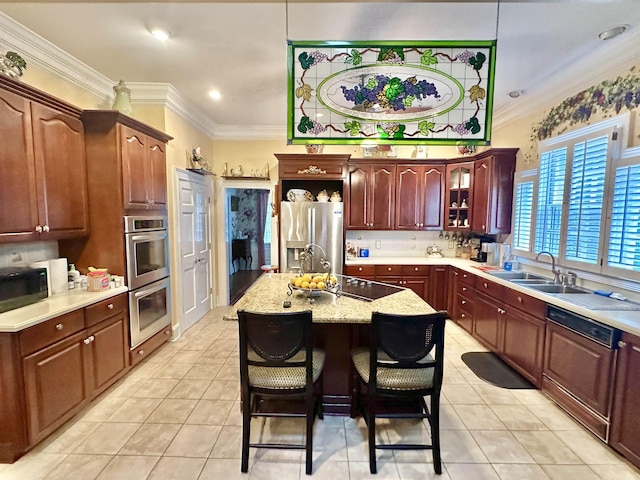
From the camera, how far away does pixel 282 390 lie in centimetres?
183

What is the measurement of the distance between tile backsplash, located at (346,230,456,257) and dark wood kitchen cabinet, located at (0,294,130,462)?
3383 millimetres

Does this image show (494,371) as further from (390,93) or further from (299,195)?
(299,195)

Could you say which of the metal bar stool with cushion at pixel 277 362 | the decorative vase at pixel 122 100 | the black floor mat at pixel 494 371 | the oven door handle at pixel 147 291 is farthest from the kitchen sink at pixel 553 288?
the decorative vase at pixel 122 100

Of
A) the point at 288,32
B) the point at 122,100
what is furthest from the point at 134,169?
the point at 288,32

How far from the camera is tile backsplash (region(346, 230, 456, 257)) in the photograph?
4980mm

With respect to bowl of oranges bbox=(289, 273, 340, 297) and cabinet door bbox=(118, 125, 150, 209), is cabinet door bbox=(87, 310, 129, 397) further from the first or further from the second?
bowl of oranges bbox=(289, 273, 340, 297)

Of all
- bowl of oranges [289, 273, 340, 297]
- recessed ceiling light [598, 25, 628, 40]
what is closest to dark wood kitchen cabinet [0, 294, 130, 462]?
bowl of oranges [289, 273, 340, 297]

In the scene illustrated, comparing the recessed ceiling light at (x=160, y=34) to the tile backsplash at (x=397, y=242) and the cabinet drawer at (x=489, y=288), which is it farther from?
the cabinet drawer at (x=489, y=288)

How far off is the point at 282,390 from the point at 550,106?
3.84 metres

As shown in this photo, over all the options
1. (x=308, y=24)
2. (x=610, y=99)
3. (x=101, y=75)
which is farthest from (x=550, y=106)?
(x=101, y=75)

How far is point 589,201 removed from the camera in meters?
2.74

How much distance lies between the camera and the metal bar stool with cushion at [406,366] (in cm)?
173

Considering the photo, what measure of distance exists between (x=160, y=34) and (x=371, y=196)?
3177mm

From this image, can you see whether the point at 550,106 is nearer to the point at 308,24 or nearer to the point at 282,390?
the point at 308,24
